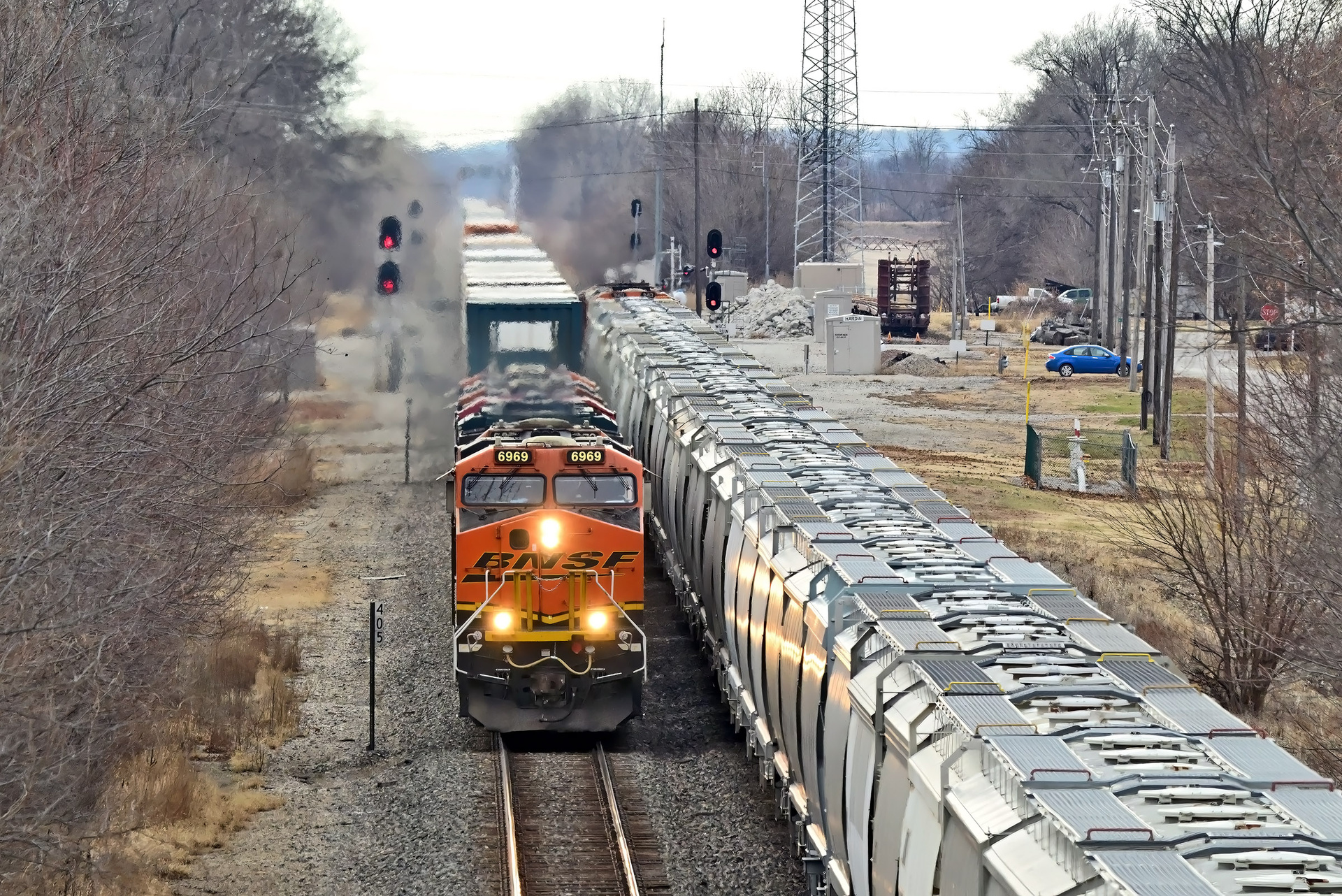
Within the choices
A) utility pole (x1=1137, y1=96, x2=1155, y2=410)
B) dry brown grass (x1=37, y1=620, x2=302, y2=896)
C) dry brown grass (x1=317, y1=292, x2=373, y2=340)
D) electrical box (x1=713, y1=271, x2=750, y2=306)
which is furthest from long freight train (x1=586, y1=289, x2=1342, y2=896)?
electrical box (x1=713, y1=271, x2=750, y2=306)

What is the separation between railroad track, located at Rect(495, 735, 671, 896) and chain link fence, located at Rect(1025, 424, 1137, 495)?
18.5 metres

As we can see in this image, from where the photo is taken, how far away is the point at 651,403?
85.2ft

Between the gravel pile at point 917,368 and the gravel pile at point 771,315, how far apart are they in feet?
35.3

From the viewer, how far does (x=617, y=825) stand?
1591cm

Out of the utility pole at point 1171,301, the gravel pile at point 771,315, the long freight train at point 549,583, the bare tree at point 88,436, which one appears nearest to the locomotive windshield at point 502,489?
Answer: the long freight train at point 549,583

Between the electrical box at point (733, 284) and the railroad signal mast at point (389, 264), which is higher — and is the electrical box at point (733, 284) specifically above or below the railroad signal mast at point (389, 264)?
below

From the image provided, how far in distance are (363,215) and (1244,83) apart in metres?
25.3

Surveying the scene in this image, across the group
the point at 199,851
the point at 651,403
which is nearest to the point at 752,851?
the point at 199,851

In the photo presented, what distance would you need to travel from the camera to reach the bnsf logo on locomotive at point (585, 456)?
1761 cm

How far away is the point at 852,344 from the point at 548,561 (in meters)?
46.7

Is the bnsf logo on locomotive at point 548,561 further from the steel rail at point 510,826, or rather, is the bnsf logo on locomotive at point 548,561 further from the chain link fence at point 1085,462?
the chain link fence at point 1085,462

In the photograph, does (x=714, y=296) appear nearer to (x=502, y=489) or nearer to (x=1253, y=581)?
(x=502, y=489)

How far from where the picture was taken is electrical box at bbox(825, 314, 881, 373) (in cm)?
6297

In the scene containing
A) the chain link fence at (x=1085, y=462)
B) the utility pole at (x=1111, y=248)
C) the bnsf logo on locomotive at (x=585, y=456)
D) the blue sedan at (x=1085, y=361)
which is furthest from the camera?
the blue sedan at (x=1085, y=361)
